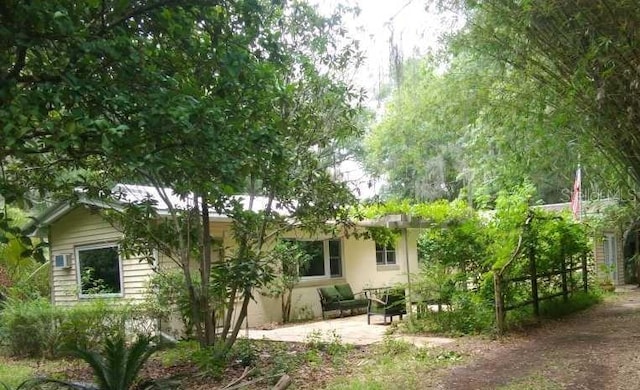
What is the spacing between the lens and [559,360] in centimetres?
711

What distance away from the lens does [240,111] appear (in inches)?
195

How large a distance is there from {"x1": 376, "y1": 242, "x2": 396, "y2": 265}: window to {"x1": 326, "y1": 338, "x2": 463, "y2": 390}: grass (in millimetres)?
7771

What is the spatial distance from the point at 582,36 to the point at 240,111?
3.83 m

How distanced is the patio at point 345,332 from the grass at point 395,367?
588mm

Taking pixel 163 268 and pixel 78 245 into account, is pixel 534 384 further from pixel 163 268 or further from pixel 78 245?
pixel 78 245

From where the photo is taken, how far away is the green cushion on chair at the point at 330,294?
13.4 metres

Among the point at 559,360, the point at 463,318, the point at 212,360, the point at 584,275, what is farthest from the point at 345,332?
the point at 584,275

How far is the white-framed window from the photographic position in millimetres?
11859

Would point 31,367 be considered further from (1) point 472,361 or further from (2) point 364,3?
(2) point 364,3

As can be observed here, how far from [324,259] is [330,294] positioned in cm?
141

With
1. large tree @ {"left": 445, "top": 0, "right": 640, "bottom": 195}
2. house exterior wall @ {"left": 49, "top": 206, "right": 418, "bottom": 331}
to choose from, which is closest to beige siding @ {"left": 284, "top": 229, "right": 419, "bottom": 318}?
house exterior wall @ {"left": 49, "top": 206, "right": 418, "bottom": 331}

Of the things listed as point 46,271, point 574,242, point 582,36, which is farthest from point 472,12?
point 46,271

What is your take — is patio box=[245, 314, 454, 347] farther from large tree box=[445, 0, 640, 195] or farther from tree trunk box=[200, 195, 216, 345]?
large tree box=[445, 0, 640, 195]

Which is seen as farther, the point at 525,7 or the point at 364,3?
the point at 364,3
